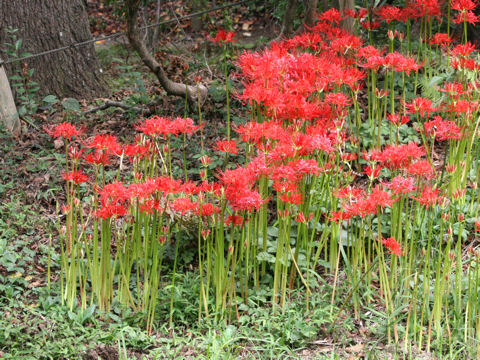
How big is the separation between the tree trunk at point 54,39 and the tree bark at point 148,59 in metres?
1.26

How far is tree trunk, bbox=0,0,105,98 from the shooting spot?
235 inches

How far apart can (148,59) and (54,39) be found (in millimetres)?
1516

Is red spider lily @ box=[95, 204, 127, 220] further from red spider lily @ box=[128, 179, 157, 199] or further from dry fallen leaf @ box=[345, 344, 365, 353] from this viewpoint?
dry fallen leaf @ box=[345, 344, 365, 353]

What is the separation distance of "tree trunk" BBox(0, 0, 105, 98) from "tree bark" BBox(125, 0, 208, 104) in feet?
4.12

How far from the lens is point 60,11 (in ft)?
20.0

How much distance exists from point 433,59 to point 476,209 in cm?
205

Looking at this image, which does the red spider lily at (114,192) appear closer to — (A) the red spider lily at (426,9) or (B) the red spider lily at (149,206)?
(B) the red spider lily at (149,206)

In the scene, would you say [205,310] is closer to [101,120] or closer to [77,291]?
[77,291]

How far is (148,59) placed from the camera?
17.0ft

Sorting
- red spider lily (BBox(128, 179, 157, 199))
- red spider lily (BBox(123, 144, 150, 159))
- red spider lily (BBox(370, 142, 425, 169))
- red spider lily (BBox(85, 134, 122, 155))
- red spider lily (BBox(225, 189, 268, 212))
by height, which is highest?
red spider lily (BBox(85, 134, 122, 155))

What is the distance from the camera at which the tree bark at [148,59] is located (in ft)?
15.6

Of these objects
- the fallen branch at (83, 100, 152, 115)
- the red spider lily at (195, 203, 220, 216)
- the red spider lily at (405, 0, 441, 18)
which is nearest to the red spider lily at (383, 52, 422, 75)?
the red spider lily at (405, 0, 441, 18)

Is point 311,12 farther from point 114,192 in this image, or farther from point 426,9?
point 114,192

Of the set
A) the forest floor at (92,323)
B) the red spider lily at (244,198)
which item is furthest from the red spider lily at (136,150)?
the forest floor at (92,323)
